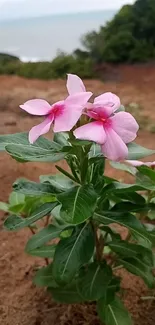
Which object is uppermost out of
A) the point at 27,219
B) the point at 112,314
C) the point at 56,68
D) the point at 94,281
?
the point at 27,219

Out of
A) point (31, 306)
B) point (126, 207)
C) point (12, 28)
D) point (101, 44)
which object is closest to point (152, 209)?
point (126, 207)

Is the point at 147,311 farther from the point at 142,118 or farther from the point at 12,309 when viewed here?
the point at 142,118

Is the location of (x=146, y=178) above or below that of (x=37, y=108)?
below

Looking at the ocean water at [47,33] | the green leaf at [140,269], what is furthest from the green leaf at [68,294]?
the ocean water at [47,33]

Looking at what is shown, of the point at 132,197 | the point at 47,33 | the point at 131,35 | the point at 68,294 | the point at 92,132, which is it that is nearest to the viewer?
the point at 92,132

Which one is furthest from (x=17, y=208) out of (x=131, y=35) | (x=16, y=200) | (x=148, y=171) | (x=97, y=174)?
(x=131, y=35)

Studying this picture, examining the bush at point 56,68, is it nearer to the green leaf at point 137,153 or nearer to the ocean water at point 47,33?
the ocean water at point 47,33

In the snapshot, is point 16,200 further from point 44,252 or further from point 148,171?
point 148,171

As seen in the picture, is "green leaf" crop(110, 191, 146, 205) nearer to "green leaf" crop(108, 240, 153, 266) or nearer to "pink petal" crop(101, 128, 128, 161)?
"green leaf" crop(108, 240, 153, 266)
